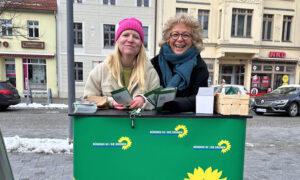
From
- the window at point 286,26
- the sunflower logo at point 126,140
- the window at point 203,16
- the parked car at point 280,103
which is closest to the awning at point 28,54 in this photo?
the window at point 203,16

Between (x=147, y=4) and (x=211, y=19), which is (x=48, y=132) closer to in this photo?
(x=147, y=4)

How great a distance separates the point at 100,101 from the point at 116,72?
304 millimetres

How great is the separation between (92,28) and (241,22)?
11666 mm

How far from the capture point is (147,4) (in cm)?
1692

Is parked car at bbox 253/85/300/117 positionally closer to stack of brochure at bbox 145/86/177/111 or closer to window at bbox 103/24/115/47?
stack of brochure at bbox 145/86/177/111

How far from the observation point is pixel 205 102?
5.00 feet

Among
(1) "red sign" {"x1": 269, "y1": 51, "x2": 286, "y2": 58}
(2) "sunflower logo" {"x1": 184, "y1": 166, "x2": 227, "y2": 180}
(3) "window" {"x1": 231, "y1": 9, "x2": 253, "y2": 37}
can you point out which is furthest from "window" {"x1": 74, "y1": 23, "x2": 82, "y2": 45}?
(2) "sunflower logo" {"x1": 184, "y1": 166, "x2": 227, "y2": 180}

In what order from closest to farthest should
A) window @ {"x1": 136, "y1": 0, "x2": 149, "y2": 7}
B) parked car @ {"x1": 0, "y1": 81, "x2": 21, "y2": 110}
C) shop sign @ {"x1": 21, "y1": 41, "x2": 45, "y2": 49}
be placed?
1. parked car @ {"x1": 0, "y1": 81, "x2": 21, "y2": 110}
2. shop sign @ {"x1": 21, "y1": 41, "x2": 45, "y2": 49}
3. window @ {"x1": 136, "y1": 0, "x2": 149, "y2": 7}

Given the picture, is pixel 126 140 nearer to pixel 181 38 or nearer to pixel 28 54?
pixel 181 38

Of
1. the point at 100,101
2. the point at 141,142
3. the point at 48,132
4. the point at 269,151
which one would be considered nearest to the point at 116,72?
the point at 100,101

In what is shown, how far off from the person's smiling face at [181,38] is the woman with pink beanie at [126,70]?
320 millimetres

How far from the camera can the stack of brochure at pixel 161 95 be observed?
4.54 ft

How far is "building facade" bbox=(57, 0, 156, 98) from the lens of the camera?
16.2 meters

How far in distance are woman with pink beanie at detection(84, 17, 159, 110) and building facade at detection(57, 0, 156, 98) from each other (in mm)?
15017
